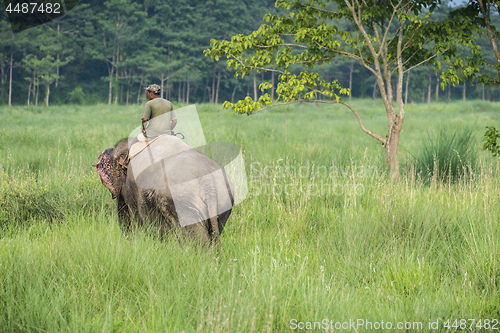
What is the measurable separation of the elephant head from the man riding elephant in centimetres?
42

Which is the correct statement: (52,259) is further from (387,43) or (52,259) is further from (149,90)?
(387,43)

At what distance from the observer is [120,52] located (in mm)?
55219

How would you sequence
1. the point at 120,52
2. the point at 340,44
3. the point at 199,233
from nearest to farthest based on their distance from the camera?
the point at 199,233, the point at 340,44, the point at 120,52

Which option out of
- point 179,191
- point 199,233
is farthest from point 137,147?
point 199,233

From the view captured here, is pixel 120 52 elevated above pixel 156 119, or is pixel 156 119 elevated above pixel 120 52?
pixel 120 52

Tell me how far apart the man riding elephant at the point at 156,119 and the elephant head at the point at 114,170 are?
0.42m

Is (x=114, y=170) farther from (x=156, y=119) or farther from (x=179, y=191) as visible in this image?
(x=179, y=191)

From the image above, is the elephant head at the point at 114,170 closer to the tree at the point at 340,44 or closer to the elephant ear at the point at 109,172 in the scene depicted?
the elephant ear at the point at 109,172

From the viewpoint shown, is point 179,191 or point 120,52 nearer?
point 179,191

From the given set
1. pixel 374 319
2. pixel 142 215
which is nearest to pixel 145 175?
pixel 142 215

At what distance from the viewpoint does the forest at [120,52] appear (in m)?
47.5

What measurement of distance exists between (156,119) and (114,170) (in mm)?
841

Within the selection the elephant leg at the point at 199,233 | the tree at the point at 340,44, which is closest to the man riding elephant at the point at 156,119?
the elephant leg at the point at 199,233

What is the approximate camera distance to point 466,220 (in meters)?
4.87
